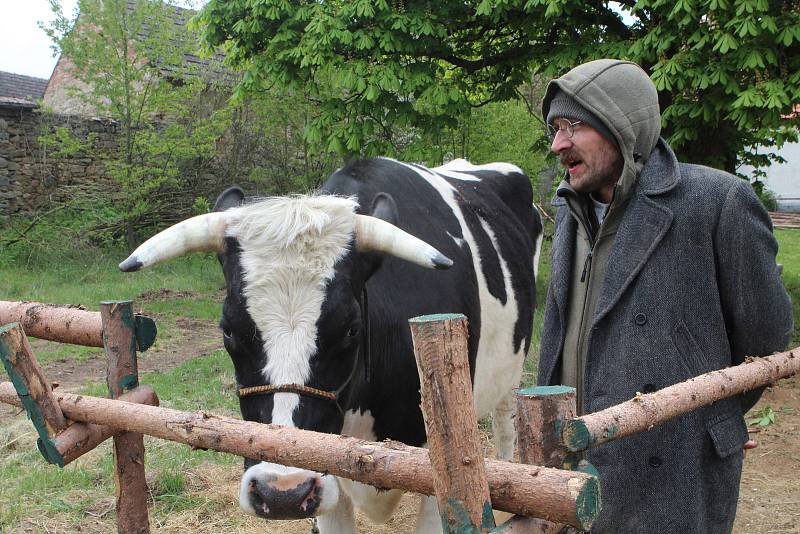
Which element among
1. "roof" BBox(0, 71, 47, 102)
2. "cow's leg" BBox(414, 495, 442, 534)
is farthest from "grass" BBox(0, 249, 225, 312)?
"roof" BBox(0, 71, 47, 102)

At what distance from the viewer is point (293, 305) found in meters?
2.20

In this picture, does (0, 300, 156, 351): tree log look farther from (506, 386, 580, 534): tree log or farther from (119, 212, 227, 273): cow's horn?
(506, 386, 580, 534): tree log

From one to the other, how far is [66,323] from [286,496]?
0.97 meters

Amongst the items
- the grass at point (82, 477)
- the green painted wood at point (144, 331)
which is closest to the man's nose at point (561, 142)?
the green painted wood at point (144, 331)

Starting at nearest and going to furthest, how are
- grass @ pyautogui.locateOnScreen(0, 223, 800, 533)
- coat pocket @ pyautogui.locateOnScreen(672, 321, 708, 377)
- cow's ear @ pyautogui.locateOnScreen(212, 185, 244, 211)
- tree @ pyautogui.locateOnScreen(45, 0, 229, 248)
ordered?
1. coat pocket @ pyautogui.locateOnScreen(672, 321, 708, 377)
2. cow's ear @ pyautogui.locateOnScreen(212, 185, 244, 211)
3. grass @ pyautogui.locateOnScreen(0, 223, 800, 533)
4. tree @ pyautogui.locateOnScreen(45, 0, 229, 248)

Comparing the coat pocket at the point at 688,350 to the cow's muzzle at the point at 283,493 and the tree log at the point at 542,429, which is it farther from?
the cow's muzzle at the point at 283,493

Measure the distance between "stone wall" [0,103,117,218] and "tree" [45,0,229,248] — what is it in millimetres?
449

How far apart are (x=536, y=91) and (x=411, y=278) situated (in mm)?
10838

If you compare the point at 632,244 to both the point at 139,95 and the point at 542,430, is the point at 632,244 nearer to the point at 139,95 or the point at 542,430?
the point at 542,430

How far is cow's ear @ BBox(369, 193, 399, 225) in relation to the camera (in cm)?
269

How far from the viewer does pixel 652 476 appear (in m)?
2.01

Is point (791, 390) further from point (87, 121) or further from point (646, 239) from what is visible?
point (87, 121)

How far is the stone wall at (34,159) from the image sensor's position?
12758mm

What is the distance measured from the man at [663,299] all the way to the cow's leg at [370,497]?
3.84 feet
